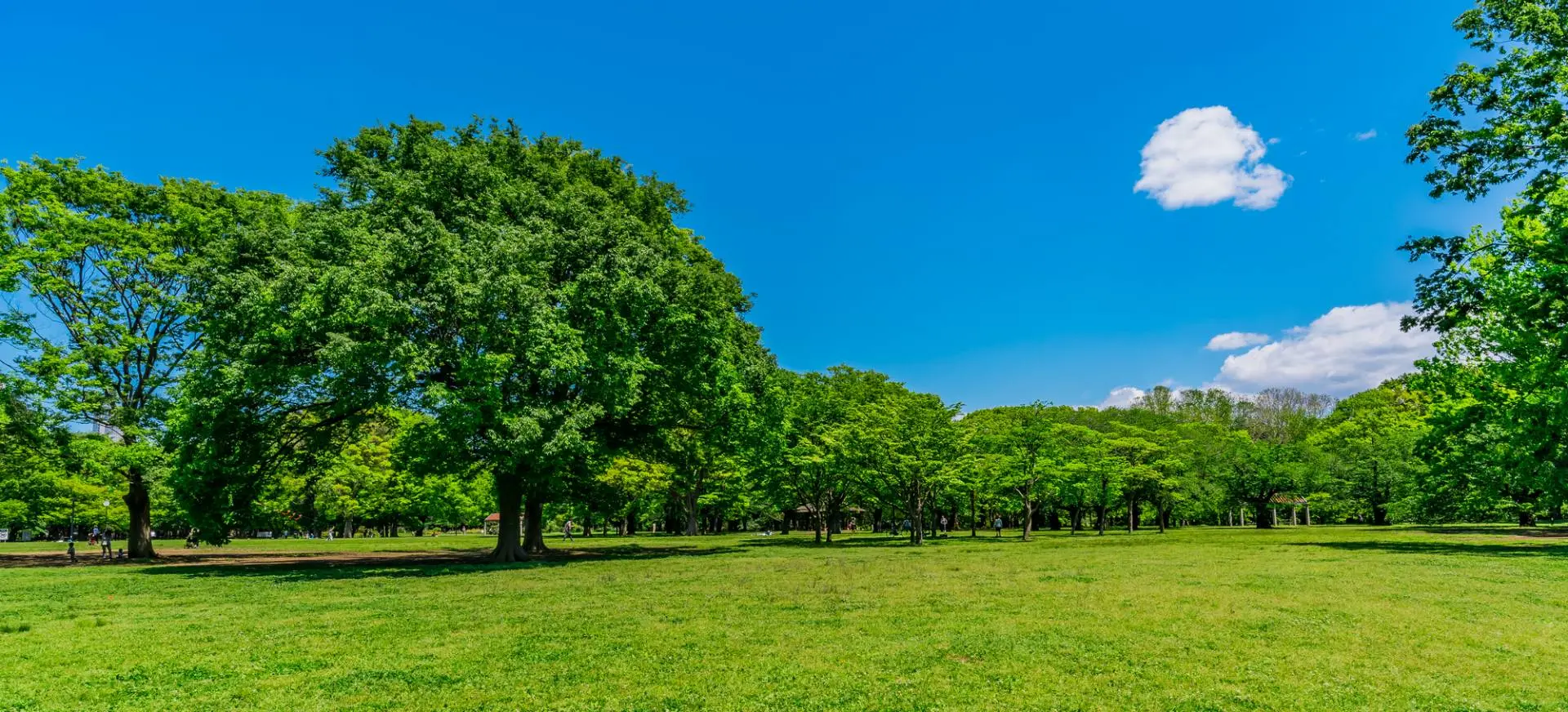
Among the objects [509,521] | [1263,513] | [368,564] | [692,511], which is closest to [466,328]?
[509,521]

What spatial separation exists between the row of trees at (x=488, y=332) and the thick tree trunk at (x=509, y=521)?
0.51 feet

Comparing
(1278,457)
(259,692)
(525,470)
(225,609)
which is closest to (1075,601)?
(259,692)

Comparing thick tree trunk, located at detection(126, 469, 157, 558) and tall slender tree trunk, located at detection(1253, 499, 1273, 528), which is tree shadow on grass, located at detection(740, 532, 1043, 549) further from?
tall slender tree trunk, located at detection(1253, 499, 1273, 528)

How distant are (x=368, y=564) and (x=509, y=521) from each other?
5153mm

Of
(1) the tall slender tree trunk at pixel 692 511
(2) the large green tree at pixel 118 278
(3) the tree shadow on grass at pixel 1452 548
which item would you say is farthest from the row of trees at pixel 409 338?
(1) the tall slender tree trunk at pixel 692 511

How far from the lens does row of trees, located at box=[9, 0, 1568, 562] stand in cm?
2122

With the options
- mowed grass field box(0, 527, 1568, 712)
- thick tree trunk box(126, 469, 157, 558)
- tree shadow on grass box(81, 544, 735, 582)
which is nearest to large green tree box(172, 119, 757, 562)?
tree shadow on grass box(81, 544, 735, 582)

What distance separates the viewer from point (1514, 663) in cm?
912

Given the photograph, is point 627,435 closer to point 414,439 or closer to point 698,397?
point 698,397

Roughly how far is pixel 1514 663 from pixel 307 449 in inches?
1306

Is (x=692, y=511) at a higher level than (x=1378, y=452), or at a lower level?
lower

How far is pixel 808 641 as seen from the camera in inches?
430

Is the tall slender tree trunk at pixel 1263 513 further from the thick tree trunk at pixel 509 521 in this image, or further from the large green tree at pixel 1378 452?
the thick tree trunk at pixel 509 521

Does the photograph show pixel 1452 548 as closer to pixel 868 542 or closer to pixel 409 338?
pixel 868 542
